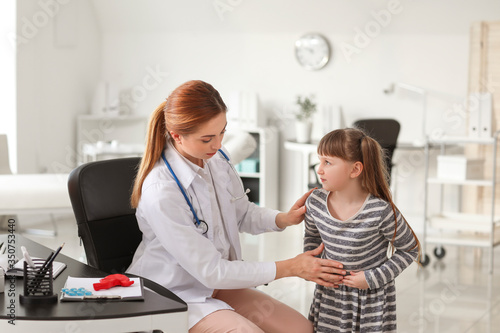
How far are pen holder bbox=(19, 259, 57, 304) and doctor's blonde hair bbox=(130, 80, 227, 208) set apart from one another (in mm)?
401

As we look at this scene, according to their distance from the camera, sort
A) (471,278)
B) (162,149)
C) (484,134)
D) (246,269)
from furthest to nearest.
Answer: (484,134)
(471,278)
(162,149)
(246,269)

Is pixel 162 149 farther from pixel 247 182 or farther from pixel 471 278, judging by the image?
pixel 247 182

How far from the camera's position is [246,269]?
1809 mm

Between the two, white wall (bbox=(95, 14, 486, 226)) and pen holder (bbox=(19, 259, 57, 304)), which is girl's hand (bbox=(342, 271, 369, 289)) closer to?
pen holder (bbox=(19, 259, 57, 304))

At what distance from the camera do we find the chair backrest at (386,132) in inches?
209

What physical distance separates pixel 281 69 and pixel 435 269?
2593 millimetres

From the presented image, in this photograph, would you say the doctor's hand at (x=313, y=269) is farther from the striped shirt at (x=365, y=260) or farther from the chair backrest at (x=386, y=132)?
the chair backrest at (x=386, y=132)

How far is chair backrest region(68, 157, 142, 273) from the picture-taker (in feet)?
6.55

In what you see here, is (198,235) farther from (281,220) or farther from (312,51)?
(312,51)

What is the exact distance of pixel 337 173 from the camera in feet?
6.47

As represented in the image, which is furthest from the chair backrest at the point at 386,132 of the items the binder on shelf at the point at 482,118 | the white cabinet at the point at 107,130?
the white cabinet at the point at 107,130

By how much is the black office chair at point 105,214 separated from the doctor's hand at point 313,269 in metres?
0.49

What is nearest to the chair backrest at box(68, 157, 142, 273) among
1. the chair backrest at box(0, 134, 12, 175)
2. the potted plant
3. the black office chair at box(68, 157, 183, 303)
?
the black office chair at box(68, 157, 183, 303)

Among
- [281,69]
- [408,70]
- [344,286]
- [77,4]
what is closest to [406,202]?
[408,70]
